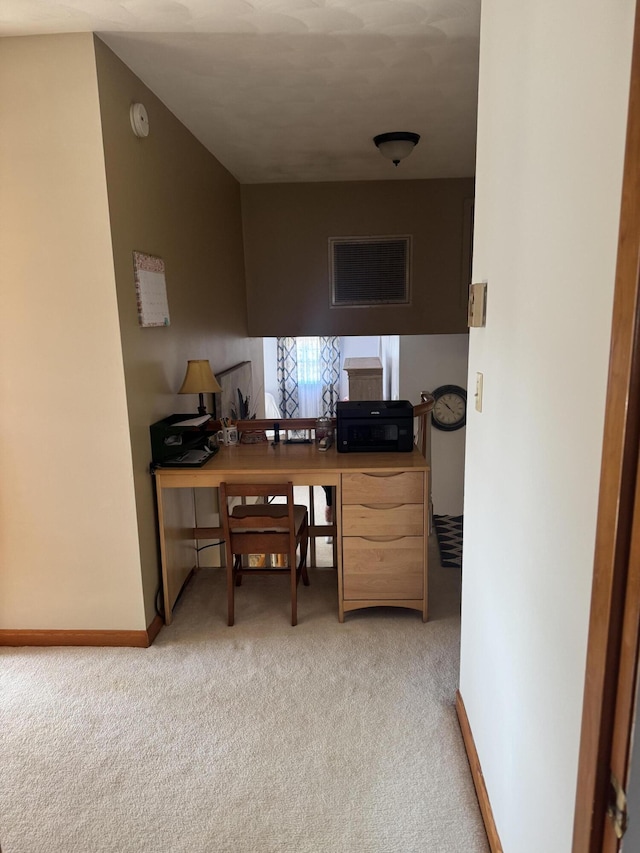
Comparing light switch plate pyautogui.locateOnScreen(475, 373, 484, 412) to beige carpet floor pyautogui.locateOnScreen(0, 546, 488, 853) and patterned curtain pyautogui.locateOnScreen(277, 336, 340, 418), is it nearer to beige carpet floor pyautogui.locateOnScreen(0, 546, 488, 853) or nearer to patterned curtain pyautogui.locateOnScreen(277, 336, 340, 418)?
beige carpet floor pyautogui.locateOnScreen(0, 546, 488, 853)

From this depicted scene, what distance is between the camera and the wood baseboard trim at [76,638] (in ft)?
8.68

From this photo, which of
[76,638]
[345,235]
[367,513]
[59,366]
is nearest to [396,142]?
[345,235]

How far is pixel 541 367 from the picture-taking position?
1.16 m

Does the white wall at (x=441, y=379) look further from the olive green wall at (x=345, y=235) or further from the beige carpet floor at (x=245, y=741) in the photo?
the beige carpet floor at (x=245, y=741)

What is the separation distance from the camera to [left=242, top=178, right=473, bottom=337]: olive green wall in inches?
191

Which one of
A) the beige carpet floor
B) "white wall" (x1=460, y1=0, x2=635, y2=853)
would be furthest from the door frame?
the beige carpet floor

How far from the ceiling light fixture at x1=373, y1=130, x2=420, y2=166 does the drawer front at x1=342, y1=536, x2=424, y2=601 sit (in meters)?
2.36

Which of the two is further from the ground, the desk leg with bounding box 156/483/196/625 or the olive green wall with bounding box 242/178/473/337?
the olive green wall with bounding box 242/178/473/337

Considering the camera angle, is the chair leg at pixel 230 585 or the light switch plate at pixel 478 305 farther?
the chair leg at pixel 230 585

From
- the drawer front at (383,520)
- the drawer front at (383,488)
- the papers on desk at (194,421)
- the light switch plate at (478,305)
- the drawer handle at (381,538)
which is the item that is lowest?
the drawer handle at (381,538)

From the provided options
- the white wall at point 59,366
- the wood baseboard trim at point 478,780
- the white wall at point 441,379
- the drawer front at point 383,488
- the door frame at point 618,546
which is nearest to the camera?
the door frame at point 618,546

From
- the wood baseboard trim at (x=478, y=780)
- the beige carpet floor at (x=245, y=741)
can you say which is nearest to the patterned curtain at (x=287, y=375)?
the beige carpet floor at (x=245, y=741)

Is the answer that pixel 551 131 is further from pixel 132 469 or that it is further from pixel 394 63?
pixel 132 469

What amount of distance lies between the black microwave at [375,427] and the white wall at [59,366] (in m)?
1.07
